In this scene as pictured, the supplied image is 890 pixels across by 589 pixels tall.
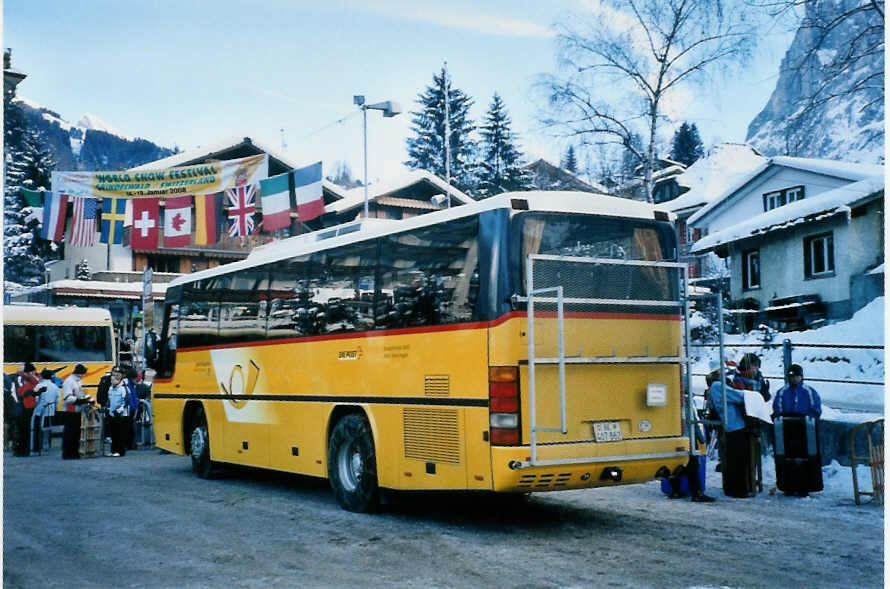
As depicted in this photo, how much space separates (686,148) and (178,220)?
76343 millimetres

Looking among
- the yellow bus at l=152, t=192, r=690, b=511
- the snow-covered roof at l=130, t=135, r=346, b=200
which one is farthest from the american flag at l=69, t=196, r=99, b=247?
the yellow bus at l=152, t=192, r=690, b=511

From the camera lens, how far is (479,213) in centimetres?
878

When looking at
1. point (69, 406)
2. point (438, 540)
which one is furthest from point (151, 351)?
point (438, 540)

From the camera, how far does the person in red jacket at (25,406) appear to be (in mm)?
19672

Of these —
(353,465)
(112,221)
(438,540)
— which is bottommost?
(438,540)

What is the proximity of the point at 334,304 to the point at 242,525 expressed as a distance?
266 centimetres

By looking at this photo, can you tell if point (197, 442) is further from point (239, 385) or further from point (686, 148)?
point (686, 148)

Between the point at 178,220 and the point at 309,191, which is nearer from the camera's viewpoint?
the point at 309,191

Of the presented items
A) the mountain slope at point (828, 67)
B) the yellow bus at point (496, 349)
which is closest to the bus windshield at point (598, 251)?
the yellow bus at point (496, 349)

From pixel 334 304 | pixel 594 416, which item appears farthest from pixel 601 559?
pixel 334 304

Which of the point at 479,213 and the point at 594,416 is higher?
the point at 479,213

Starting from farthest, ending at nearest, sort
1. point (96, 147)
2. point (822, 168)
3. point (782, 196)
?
1. point (96, 147)
2. point (782, 196)
3. point (822, 168)

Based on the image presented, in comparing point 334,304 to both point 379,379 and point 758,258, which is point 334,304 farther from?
point 758,258

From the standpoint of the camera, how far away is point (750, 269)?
39.1 meters
